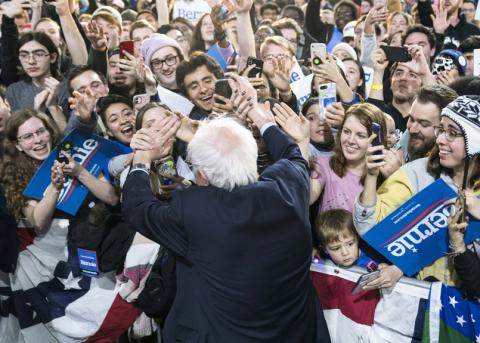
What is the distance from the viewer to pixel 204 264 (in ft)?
9.51

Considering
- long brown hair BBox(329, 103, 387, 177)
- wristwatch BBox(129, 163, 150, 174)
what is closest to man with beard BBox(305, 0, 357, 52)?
long brown hair BBox(329, 103, 387, 177)

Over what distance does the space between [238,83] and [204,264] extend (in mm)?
1094

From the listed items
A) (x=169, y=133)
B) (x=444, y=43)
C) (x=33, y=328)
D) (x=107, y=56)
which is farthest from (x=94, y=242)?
(x=444, y=43)

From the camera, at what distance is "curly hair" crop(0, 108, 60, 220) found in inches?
164

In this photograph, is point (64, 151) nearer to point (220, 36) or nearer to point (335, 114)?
point (335, 114)

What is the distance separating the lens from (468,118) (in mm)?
3227

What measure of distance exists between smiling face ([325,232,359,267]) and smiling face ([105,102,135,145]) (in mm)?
1811

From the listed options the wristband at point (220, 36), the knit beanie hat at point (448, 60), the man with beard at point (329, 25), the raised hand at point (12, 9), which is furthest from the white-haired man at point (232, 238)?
the man with beard at point (329, 25)

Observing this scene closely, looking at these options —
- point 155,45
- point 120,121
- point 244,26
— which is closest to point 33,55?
A: point 155,45

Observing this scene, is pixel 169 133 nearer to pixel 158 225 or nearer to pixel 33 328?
pixel 158 225

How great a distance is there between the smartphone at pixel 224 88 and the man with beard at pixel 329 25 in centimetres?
441

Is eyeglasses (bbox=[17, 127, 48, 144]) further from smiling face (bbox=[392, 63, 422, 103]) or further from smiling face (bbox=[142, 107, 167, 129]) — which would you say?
smiling face (bbox=[392, 63, 422, 103])

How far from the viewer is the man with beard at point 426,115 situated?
3898 mm

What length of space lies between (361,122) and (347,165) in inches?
10.9
